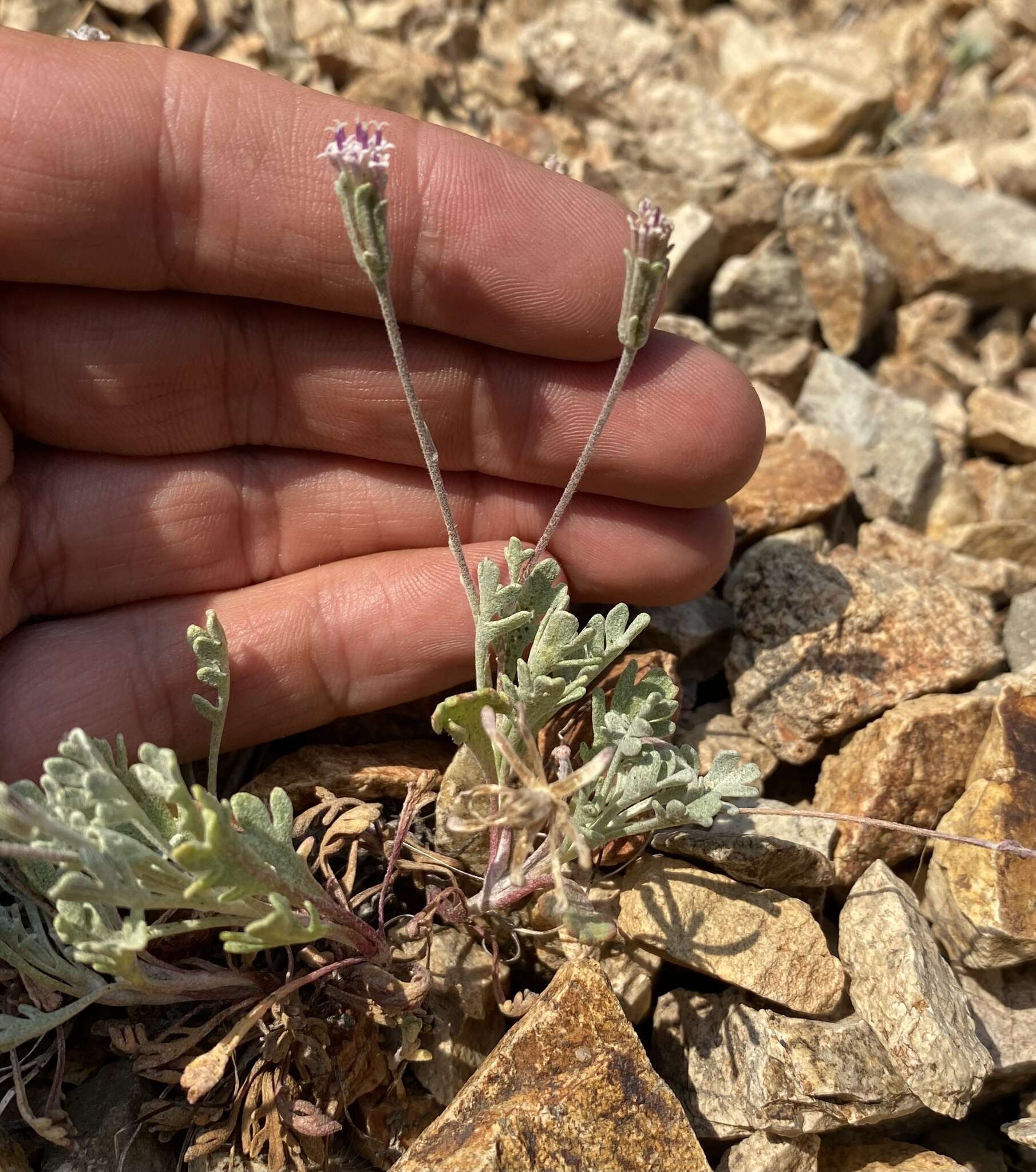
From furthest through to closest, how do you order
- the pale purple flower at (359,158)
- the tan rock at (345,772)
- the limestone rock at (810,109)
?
1. the limestone rock at (810,109)
2. the tan rock at (345,772)
3. the pale purple flower at (359,158)

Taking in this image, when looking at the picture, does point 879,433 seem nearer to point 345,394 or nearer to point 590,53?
point 345,394

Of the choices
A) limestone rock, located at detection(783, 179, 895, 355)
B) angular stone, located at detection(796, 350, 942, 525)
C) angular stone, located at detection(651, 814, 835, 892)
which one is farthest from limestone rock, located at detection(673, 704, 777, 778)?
limestone rock, located at detection(783, 179, 895, 355)

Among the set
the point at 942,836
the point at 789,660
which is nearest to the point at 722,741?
the point at 789,660

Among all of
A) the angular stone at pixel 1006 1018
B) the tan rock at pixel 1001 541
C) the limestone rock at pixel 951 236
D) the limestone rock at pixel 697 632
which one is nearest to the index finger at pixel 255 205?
the limestone rock at pixel 697 632

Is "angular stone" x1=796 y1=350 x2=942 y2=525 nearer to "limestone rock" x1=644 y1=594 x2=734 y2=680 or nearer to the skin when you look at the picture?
"limestone rock" x1=644 y1=594 x2=734 y2=680

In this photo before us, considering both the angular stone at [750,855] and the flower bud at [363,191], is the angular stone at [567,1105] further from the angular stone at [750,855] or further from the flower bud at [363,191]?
the flower bud at [363,191]
